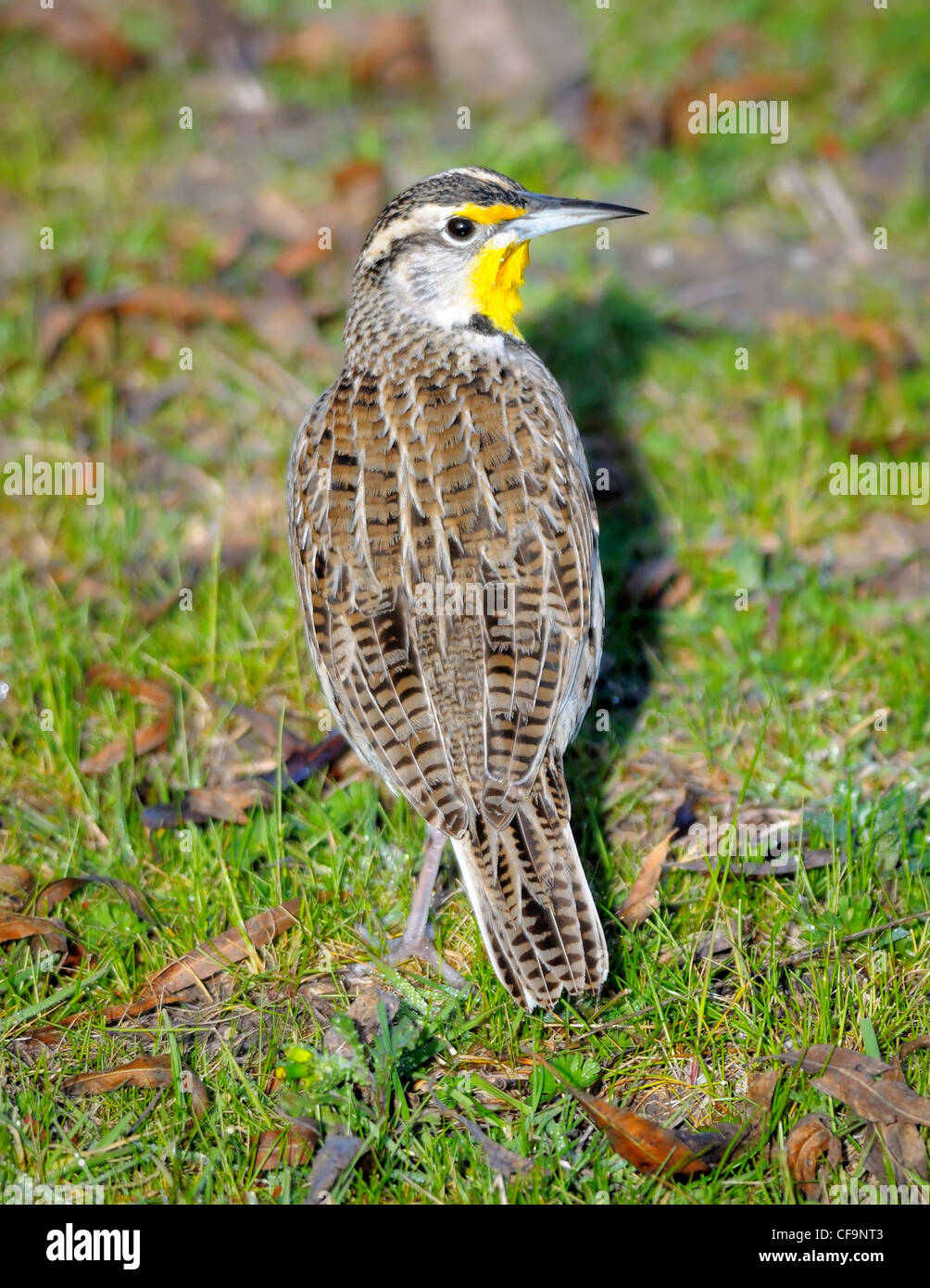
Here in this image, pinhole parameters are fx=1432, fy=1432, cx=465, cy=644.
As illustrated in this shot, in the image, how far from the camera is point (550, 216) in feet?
17.6

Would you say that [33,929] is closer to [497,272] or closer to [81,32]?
[497,272]

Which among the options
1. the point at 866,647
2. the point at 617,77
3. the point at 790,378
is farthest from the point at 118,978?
the point at 617,77

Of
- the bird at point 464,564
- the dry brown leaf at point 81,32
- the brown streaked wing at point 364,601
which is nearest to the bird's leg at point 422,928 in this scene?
the bird at point 464,564

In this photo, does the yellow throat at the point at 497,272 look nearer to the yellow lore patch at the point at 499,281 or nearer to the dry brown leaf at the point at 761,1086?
the yellow lore patch at the point at 499,281

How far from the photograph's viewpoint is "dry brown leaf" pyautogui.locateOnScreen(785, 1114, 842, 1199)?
405 cm

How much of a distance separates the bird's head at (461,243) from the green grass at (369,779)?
1.62m

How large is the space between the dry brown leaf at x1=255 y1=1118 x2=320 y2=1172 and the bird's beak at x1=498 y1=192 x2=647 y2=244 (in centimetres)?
324

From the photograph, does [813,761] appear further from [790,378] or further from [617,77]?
[617,77]

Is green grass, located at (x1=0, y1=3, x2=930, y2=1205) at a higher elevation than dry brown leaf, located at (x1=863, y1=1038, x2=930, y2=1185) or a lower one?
higher

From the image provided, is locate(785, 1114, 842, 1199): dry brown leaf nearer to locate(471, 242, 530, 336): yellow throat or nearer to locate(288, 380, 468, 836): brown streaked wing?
locate(288, 380, 468, 836): brown streaked wing

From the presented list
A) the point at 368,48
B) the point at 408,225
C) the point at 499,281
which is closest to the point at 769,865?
the point at 499,281

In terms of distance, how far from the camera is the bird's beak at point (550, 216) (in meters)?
5.36

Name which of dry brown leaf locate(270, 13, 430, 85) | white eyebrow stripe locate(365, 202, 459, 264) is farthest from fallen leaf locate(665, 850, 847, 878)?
dry brown leaf locate(270, 13, 430, 85)

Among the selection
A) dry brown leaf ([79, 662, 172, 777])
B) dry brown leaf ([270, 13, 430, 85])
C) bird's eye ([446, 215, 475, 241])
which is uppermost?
dry brown leaf ([270, 13, 430, 85])
